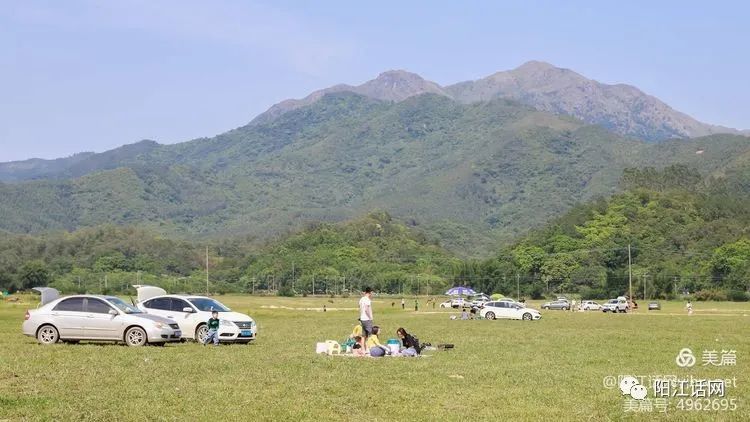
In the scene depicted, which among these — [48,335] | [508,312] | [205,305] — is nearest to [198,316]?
[205,305]

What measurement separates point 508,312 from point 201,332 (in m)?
32.5

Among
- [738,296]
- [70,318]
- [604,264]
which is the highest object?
[604,264]

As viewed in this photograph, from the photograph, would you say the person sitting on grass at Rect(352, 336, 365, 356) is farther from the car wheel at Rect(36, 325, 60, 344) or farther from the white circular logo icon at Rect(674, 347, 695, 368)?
the car wheel at Rect(36, 325, 60, 344)

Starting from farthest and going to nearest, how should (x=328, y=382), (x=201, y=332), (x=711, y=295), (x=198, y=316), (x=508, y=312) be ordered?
(x=711, y=295), (x=508, y=312), (x=198, y=316), (x=201, y=332), (x=328, y=382)

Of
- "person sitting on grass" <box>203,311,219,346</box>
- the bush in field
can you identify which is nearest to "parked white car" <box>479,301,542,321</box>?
"person sitting on grass" <box>203,311,219,346</box>

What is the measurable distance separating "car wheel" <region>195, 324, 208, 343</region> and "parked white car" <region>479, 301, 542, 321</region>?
32030mm

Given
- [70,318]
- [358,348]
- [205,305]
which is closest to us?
[358,348]

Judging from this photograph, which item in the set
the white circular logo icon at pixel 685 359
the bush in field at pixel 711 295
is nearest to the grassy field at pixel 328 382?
the white circular logo icon at pixel 685 359

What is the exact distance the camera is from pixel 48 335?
92.2 feet

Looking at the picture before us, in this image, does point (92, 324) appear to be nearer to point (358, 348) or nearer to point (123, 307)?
point (123, 307)

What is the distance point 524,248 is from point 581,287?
27910mm

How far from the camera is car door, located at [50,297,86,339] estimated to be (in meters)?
27.8

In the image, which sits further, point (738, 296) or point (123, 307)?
point (738, 296)

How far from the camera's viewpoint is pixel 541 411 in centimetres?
1563
